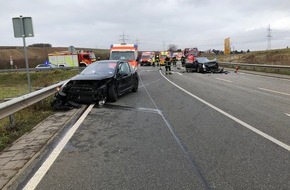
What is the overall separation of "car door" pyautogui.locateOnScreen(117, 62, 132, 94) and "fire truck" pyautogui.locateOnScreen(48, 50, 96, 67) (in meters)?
34.0

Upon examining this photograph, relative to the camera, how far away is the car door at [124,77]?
13.5 m

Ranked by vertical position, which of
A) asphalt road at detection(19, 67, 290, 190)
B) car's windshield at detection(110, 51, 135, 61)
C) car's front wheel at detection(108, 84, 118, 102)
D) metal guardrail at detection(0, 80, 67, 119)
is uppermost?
car's windshield at detection(110, 51, 135, 61)

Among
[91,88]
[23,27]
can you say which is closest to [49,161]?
[91,88]

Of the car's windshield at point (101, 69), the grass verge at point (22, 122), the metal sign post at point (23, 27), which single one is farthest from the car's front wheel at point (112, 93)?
the metal sign post at point (23, 27)

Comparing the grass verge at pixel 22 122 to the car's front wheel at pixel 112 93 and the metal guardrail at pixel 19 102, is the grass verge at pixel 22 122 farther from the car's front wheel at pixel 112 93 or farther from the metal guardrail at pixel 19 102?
the car's front wheel at pixel 112 93

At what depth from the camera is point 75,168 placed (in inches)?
204

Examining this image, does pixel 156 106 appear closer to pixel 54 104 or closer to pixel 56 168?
pixel 54 104

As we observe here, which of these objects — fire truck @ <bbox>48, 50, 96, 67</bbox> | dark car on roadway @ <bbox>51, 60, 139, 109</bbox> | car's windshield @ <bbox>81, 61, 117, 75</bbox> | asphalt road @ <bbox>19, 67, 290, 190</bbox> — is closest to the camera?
asphalt road @ <bbox>19, 67, 290, 190</bbox>

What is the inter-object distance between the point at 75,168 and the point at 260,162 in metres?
2.78

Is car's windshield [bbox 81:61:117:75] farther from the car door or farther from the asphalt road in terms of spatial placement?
the asphalt road

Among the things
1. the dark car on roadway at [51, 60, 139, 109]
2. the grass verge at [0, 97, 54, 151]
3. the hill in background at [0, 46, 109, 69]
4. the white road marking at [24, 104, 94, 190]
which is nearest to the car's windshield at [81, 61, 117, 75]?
the dark car on roadway at [51, 60, 139, 109]

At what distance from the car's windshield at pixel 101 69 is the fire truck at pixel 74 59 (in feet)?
113

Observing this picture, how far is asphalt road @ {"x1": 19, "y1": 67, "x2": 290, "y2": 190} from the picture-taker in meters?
4.56

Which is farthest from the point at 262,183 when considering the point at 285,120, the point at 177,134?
the point at 285,120
